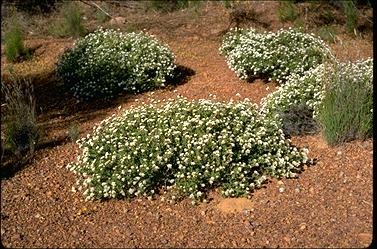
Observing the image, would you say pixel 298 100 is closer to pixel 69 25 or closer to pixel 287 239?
pixel 287 239

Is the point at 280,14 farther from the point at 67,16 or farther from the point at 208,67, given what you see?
the point at 67,16

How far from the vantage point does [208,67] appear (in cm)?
846

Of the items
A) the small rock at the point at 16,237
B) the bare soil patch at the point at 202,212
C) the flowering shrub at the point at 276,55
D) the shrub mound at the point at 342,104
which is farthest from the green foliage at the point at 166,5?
the small rock at the point at 16,237

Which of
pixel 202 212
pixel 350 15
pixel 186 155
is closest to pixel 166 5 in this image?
pixel 350 15

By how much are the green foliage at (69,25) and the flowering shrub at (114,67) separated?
2251 millimetres

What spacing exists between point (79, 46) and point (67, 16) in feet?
7.98

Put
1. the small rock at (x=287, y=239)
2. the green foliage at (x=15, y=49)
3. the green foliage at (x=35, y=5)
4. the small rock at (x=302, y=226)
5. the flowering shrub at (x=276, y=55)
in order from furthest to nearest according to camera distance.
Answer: the green foliage at (x=35, y=5) < the green foliage at (x=15, y=49) < the flowering shrub at (x=276, y=55) < the small rock at (x=302, y=226) < the small rock at (x=287, y=239)

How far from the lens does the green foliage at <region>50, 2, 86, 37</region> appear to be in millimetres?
10117

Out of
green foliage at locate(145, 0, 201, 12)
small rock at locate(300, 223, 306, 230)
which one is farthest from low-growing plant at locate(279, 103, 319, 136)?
green foliage at locate(145, 0, 201, 12)

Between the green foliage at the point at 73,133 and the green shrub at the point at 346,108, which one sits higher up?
the green shrub at the point at 346,108

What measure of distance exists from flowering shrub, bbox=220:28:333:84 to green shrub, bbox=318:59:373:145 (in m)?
1.73

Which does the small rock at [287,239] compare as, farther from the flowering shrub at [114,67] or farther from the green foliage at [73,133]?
the flowering shrub at [114,67]

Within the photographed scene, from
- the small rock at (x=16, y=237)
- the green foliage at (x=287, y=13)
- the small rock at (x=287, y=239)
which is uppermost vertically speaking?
the small rock at (x=287, y=239)

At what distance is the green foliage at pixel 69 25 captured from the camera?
33.2 ft
